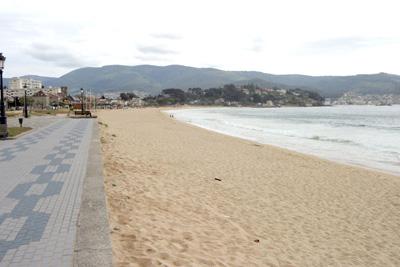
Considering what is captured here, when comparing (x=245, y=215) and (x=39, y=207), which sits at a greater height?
(x=39, y=207)

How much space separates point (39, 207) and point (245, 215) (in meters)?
3.48

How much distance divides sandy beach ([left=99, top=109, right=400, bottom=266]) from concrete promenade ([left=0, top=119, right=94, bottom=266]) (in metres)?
0.58

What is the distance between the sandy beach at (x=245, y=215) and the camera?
4.83 m

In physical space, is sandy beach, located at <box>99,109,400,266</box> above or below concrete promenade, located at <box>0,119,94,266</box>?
below

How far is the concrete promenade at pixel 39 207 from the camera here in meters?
3.91

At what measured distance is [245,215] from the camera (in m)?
6.96

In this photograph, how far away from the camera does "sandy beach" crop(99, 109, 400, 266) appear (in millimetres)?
4828

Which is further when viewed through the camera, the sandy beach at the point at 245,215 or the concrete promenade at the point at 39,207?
the sandy beach at the point at 245,215

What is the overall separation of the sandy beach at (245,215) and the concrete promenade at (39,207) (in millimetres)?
A: 584

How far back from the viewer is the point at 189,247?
15.7 ft

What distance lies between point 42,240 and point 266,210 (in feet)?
14.6

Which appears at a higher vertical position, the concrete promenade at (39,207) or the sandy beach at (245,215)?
the concrete promenade at (39,207)

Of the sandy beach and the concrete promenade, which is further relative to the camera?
the sandy beach

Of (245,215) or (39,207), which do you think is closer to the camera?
(39,207)
